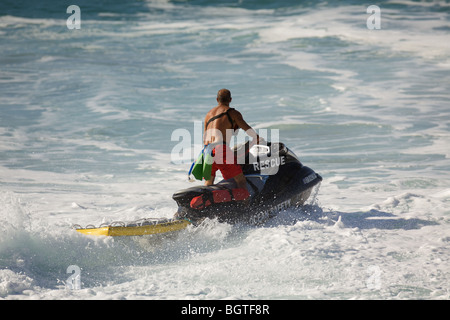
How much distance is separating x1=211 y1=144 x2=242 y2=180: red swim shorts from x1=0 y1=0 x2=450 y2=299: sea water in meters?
0.60

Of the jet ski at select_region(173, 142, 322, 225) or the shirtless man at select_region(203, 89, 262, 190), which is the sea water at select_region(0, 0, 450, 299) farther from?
the shirtless man at select_region(203, 89, 262, 190)

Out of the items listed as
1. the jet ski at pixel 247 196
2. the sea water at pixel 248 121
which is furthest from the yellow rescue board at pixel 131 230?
the sea water at pixel 248 121

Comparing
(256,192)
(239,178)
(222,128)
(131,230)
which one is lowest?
(131,230)

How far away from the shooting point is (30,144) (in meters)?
12.7

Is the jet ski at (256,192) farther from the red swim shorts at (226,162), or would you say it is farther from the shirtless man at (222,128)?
the shirtless man at (222,128)

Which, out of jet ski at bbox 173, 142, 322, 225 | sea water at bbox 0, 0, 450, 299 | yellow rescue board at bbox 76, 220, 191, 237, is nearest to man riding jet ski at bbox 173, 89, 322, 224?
jet ski at bbox 173, 142, 322, 225

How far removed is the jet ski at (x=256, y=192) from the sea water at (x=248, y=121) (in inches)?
6.3

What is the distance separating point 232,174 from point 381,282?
2.20 metres

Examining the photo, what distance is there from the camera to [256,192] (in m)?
7.34

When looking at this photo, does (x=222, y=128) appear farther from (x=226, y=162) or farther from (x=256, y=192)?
(x=256, y=192)

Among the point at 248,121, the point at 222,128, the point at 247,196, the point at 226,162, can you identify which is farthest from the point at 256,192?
the point at 248,121

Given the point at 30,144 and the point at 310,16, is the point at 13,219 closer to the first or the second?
the point at 30,144

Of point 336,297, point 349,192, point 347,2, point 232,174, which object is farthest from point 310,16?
point 336,297

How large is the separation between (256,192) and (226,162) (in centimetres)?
54
